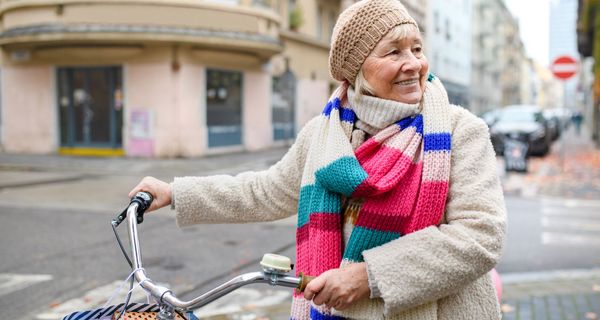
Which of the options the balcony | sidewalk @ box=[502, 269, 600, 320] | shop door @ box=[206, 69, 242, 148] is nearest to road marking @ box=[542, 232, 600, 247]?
sidewalk @ box=[502, 269, 600, 320]

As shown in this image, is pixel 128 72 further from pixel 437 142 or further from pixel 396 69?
pixel 437 142

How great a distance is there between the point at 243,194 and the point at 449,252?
2.95ft

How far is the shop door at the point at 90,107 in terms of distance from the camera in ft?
65.0

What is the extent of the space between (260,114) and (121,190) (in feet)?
37.9

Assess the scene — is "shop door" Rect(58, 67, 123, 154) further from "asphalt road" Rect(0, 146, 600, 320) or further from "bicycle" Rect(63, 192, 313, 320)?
"bicycle" Rect(63, 192, 313, 320)

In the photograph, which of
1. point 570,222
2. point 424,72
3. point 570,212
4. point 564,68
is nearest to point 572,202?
point 570,212

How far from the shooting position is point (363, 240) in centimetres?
181

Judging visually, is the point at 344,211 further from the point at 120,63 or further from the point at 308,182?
the point at 120,63

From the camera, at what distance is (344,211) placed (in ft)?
6.36

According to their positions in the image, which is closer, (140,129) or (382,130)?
(382,130)

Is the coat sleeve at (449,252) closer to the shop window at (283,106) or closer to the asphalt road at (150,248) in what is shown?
the asphalt road at (150,248)

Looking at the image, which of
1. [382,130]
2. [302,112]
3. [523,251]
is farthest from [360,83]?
[302,112]

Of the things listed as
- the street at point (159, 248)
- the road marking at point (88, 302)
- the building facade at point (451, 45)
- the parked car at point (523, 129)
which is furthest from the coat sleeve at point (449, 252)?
the building facade at point (451, 45)

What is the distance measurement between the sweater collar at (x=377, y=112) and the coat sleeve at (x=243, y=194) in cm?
35
